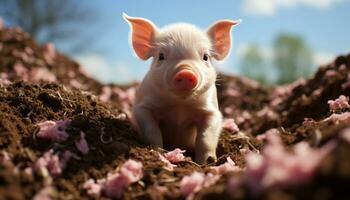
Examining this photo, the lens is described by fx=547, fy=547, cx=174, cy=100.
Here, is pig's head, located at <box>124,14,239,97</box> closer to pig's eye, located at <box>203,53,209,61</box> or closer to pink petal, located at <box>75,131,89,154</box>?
pig's eye, located at <box>203,53,209,61</box>

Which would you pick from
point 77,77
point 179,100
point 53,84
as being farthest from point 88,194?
point 77,77

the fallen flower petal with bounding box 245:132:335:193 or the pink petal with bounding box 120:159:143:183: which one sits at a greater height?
the pink petal with bounding box 120:159:143:183

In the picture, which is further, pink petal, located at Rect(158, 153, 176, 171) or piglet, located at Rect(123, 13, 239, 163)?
piglet, located at Rect(123, 13, 239, 163)

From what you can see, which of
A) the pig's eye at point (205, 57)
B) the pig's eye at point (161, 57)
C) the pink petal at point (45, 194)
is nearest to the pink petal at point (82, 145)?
the pink petal at point (45, 194)

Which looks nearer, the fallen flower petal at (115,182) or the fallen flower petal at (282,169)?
the fallen flower petal at (282,169)

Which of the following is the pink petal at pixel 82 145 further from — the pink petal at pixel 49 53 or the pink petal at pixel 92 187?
the pink petal at pixel 49 53

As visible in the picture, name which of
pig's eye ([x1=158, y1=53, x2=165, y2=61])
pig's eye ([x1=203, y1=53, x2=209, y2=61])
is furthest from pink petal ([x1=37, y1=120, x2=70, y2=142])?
pig's eye ([x1=203, y1=53, x2=209, y2=61])

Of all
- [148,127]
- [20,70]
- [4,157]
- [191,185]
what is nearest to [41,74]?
[20,70]
